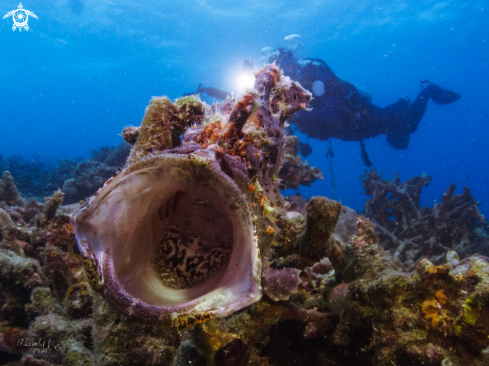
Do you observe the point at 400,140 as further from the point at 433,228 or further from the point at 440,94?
the point at 433,228

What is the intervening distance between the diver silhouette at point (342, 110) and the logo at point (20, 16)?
65.4 m

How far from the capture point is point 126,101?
5448 inches

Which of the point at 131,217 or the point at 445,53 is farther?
the point at 445,53

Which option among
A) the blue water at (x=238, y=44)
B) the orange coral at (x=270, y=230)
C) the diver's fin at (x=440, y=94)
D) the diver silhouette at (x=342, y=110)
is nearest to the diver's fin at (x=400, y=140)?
the diver silhouette at (x=342, y=110)

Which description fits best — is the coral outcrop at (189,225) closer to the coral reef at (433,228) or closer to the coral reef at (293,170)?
the coral reef at (293,170)

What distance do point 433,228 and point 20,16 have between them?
85.8 metres

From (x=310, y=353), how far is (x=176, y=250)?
1.71 m

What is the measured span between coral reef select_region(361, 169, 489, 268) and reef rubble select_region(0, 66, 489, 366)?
19.1 feet

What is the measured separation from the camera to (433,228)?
8758 millimetres

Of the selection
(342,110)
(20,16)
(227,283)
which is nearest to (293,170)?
(227,283)

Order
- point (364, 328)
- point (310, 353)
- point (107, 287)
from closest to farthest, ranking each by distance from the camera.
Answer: point (107, 287), point (364, 328), point (310, 353)

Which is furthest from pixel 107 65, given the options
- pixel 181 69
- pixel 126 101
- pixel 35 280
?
pixel 35 280

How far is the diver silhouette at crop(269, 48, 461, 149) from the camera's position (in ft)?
44.8

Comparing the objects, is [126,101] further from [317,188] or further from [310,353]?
[310,353]
